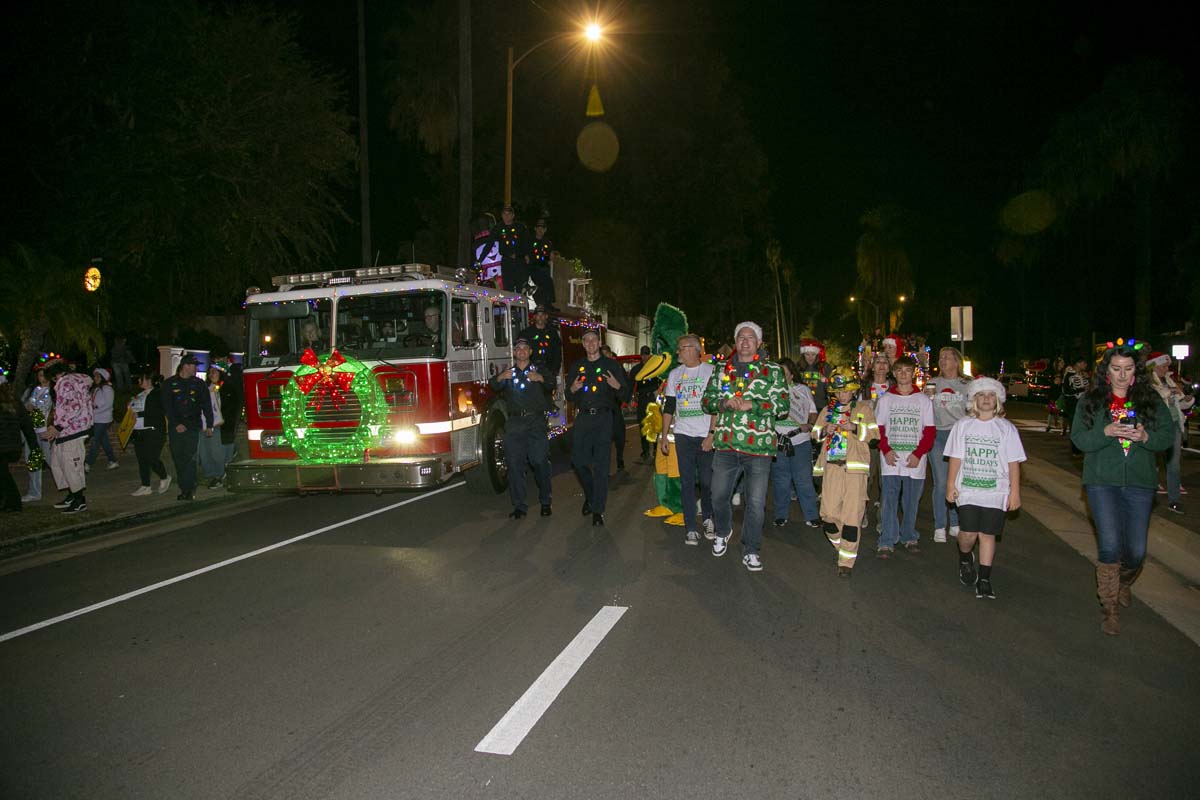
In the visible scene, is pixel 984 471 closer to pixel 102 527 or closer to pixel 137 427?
pixel 102 527

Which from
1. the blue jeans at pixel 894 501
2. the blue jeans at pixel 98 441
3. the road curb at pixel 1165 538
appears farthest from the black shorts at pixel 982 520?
the blue jeans at pixel 98 441

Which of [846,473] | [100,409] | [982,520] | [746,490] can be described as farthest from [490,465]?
[100,409]

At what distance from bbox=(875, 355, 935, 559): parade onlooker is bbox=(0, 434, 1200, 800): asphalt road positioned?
0.50m

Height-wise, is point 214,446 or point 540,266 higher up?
point 540,266

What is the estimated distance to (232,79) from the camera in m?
16.0

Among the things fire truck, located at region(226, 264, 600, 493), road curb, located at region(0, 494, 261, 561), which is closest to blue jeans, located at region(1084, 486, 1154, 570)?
fire truck, located at region(226, 264, 600, 493)

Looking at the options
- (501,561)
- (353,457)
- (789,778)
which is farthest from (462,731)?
(353,457)

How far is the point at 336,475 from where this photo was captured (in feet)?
31.2

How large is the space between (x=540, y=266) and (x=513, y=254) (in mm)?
662

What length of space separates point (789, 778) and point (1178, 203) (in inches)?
1417

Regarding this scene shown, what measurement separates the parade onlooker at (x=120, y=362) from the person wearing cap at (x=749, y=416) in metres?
24.6

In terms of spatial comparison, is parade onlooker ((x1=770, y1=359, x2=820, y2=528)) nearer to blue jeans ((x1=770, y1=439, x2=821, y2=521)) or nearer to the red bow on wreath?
blue jeans ((x1=770, y1=439, x2=821, y2=521))

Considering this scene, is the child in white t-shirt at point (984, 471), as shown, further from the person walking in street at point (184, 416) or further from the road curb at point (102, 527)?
the person walking in street at point (184, 416)

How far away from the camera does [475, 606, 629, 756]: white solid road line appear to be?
4.10 m
